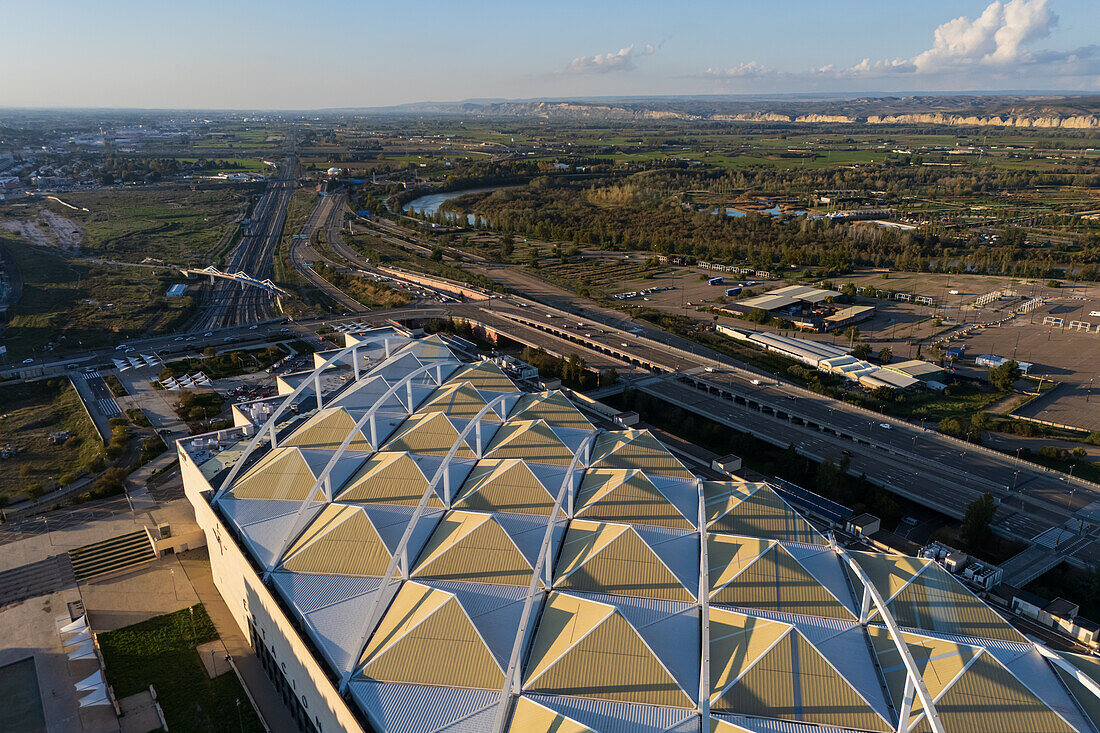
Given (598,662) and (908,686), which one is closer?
(908,686)

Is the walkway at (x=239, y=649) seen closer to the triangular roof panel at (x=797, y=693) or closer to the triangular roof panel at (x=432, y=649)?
the triangular roof panel at (x=432, y=649)

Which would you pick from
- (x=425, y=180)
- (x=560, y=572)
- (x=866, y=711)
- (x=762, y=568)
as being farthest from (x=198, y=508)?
(x=425, y=180)

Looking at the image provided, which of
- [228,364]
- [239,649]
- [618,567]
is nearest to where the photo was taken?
[618,567]

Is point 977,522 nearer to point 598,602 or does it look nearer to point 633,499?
point 633,499

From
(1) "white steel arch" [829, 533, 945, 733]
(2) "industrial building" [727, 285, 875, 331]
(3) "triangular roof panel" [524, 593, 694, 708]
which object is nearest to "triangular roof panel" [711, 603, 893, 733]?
(1) "white steel arch" [829, 533, 945, 733]

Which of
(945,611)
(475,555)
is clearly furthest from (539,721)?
(945,611)

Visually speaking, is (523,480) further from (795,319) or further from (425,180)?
(425,180)
